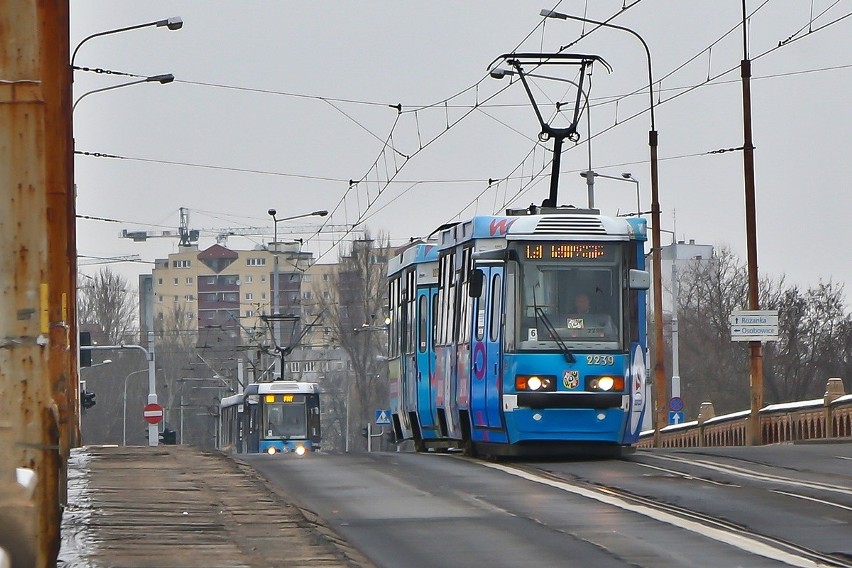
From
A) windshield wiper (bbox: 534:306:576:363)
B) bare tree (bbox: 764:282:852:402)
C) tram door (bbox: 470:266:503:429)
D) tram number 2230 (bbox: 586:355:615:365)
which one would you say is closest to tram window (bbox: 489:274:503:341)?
tram door (bbox: 470:266:503:429)

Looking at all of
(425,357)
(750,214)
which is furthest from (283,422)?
(425,357)

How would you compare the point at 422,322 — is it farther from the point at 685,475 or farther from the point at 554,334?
the point at 685,475

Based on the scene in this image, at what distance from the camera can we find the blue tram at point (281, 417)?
49094mm

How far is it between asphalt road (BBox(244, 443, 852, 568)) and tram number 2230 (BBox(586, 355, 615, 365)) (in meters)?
1.16

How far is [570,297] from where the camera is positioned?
68.6 ft

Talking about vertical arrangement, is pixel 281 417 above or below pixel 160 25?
below

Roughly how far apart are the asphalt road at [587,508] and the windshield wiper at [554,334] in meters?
1.25

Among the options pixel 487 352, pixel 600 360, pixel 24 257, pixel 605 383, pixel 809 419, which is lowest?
pixel 809 419

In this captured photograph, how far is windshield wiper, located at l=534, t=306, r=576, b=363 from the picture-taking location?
20703 mm

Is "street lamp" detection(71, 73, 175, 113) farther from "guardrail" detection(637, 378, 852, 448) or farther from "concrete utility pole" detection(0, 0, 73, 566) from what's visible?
"concrete utility pole" detection(0, 0, 73, 566)

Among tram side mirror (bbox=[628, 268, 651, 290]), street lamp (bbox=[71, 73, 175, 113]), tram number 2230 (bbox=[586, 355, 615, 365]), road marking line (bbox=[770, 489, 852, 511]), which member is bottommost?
road marking line (bbox=[770, 489, 852, 511])

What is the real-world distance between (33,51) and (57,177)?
6.33 meters

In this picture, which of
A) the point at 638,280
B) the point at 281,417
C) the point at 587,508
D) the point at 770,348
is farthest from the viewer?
the point at 770,348

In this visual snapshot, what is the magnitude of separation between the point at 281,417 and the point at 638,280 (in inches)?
1164
